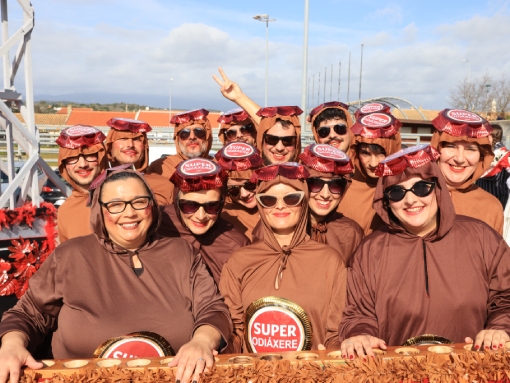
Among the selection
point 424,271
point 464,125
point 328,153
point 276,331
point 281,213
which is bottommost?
point 276,331

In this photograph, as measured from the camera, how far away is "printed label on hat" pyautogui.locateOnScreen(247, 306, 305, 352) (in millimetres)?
2764

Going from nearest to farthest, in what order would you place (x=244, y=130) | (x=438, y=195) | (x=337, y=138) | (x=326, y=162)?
(x=438, y=195)
(x=326, y=162)
(x=337, y=138)
(x=244, y=130)

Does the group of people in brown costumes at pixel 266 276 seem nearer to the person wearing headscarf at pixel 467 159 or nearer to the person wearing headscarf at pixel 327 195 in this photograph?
the person wearing headscarf at pixel 327 195

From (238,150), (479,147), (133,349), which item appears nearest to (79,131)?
(238,150)

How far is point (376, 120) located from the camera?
4344 mm

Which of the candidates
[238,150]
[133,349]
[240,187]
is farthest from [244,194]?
[133,349]

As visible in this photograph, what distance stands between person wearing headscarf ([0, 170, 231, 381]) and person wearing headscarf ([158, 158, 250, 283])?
0.52 metres

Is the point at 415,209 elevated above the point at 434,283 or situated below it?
above

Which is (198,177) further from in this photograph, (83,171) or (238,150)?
(83,171)

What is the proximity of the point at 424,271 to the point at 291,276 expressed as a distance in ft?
2.45

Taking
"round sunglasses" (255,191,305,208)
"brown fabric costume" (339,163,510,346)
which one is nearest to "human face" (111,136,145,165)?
"round sunglasses" (255,191,305,208)

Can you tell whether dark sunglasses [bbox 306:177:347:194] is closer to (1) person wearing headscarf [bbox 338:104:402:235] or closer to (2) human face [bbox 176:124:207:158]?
(1) person wearing headscarf [bbox 338:104:402:235]

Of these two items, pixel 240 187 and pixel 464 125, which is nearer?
pixel 464 125

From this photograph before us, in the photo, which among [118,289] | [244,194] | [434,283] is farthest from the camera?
[244,194]
